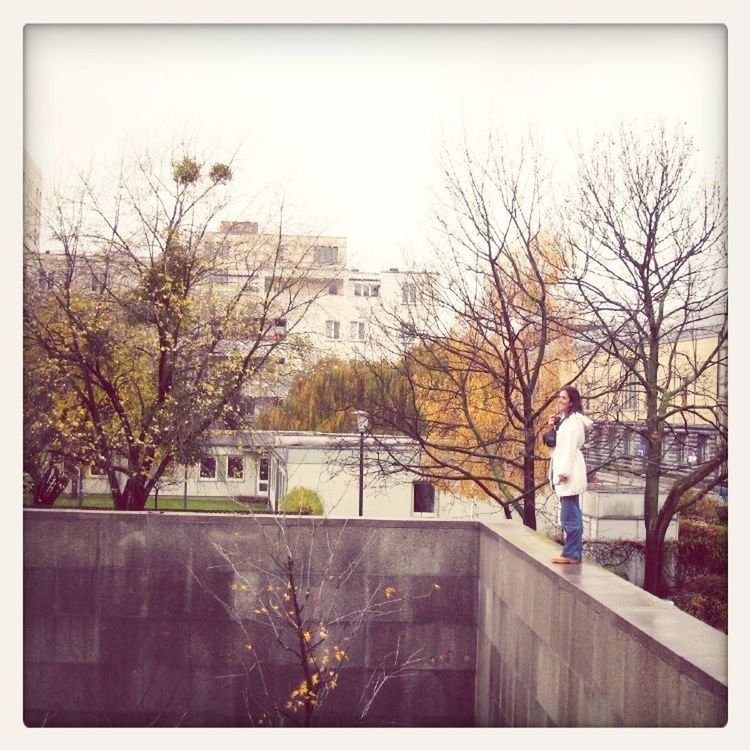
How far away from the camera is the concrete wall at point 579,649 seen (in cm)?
429

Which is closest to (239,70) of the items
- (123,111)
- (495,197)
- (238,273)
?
(123,111)

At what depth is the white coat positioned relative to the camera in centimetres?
577

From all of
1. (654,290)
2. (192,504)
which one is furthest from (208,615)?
(654,290)

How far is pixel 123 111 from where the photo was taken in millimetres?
6180

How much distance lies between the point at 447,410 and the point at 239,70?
166 inches

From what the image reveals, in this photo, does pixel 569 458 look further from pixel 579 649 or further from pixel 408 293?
pixel 408 293

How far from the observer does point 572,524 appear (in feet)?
19.6

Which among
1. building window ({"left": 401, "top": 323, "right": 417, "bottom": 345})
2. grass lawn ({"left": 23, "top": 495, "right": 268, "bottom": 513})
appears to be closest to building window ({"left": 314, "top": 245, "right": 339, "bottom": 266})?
building window ({"left": 401, "top": 323, "right": 417, "bottom": 345})

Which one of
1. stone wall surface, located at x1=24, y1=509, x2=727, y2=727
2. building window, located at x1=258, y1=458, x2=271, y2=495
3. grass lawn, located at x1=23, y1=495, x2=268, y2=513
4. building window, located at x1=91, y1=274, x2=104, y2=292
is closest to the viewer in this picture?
stone wall surface, located at x1=24, y1=509, x2=727, y2=727

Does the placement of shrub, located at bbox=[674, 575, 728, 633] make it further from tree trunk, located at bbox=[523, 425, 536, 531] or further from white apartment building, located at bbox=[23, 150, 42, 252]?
white apartment building, located at bbox=[23, 150, 42, 252]

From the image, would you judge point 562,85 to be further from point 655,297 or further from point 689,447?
point 689,447

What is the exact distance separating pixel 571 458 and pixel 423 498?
3.18 metres

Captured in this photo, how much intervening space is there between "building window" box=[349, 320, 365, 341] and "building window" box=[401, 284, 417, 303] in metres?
0.43

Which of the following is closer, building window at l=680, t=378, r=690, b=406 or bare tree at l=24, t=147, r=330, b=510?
bare tree at l=24, t=147, r=330, b=510
